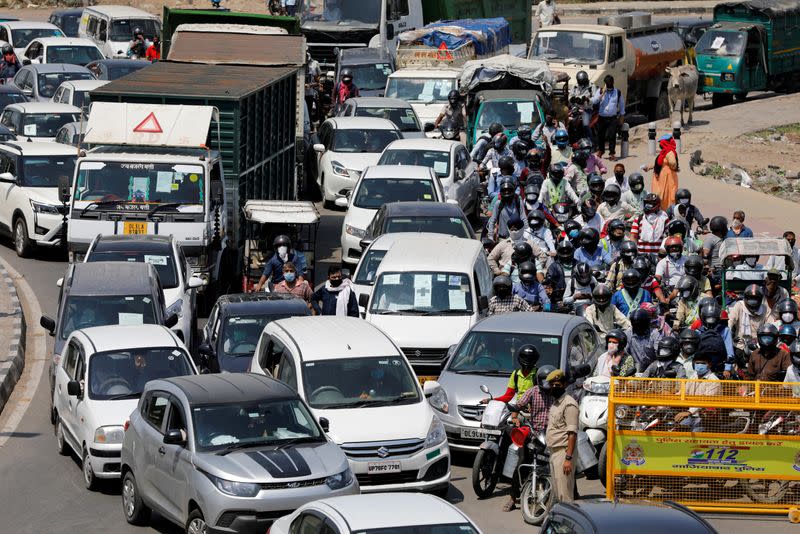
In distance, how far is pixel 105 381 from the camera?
1585cm

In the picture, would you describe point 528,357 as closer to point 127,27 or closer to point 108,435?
point 108,435

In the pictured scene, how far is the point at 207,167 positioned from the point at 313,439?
32.7 ft

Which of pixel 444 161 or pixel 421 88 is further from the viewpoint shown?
pixel 421 88

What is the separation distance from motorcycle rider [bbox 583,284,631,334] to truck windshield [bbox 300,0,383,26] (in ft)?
79.4

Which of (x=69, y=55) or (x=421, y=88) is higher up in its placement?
(x=421, y=88)

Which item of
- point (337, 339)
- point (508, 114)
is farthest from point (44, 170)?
point (337, 339)

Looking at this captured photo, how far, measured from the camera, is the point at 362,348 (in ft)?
50.3

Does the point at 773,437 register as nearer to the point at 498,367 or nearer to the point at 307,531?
the point at 498,367

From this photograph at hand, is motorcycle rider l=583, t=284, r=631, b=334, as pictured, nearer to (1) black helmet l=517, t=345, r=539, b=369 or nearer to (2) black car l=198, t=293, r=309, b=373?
(1) black helmet l=517, t=345, r=539, b=369

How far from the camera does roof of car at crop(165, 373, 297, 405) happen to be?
13.4m

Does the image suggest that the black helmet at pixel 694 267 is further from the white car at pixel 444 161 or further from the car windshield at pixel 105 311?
the white car at pixel 444 161

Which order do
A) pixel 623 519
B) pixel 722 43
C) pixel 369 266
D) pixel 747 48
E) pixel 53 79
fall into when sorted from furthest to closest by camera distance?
1. pixel 722 43
2. pixel 747 48
3. pixel 53 79
4. pixel 369 266
5. pixel 623 519

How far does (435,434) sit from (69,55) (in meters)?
30.7

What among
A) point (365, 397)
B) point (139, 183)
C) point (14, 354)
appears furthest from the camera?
point (139, 183)
